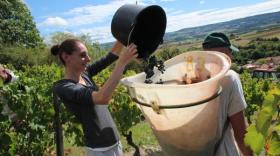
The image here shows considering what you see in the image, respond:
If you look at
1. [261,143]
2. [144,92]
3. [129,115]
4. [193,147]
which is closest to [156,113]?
[144,92]

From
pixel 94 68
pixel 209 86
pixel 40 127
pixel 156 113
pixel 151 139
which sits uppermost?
pixel 209 86

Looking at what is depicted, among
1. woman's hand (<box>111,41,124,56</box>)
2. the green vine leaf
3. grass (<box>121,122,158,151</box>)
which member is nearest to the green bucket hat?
woman's hand (<box>111,41,124,56</box>)

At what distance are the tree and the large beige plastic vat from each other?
40.9 meters

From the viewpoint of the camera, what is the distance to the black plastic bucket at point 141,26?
2.23 meters

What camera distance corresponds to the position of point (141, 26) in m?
2.41

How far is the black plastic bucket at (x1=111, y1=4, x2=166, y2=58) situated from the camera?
2.23 metres

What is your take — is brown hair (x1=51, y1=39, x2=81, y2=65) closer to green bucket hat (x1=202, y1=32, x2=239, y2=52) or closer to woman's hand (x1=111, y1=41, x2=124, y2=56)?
woman's hand (x1=111, y1=41, x2=124, y2=56)

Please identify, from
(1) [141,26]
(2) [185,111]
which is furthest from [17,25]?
(2) [185,111]

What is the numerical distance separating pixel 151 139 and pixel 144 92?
337 inches

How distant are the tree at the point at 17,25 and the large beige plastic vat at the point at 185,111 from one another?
40.9 meters

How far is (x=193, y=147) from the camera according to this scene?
199cm

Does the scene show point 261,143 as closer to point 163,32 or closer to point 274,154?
point 274,154

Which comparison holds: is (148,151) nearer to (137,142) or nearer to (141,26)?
(137,142)

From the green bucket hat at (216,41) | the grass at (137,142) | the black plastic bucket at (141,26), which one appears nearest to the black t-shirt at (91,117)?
the black plastic bucket at (141,26)
